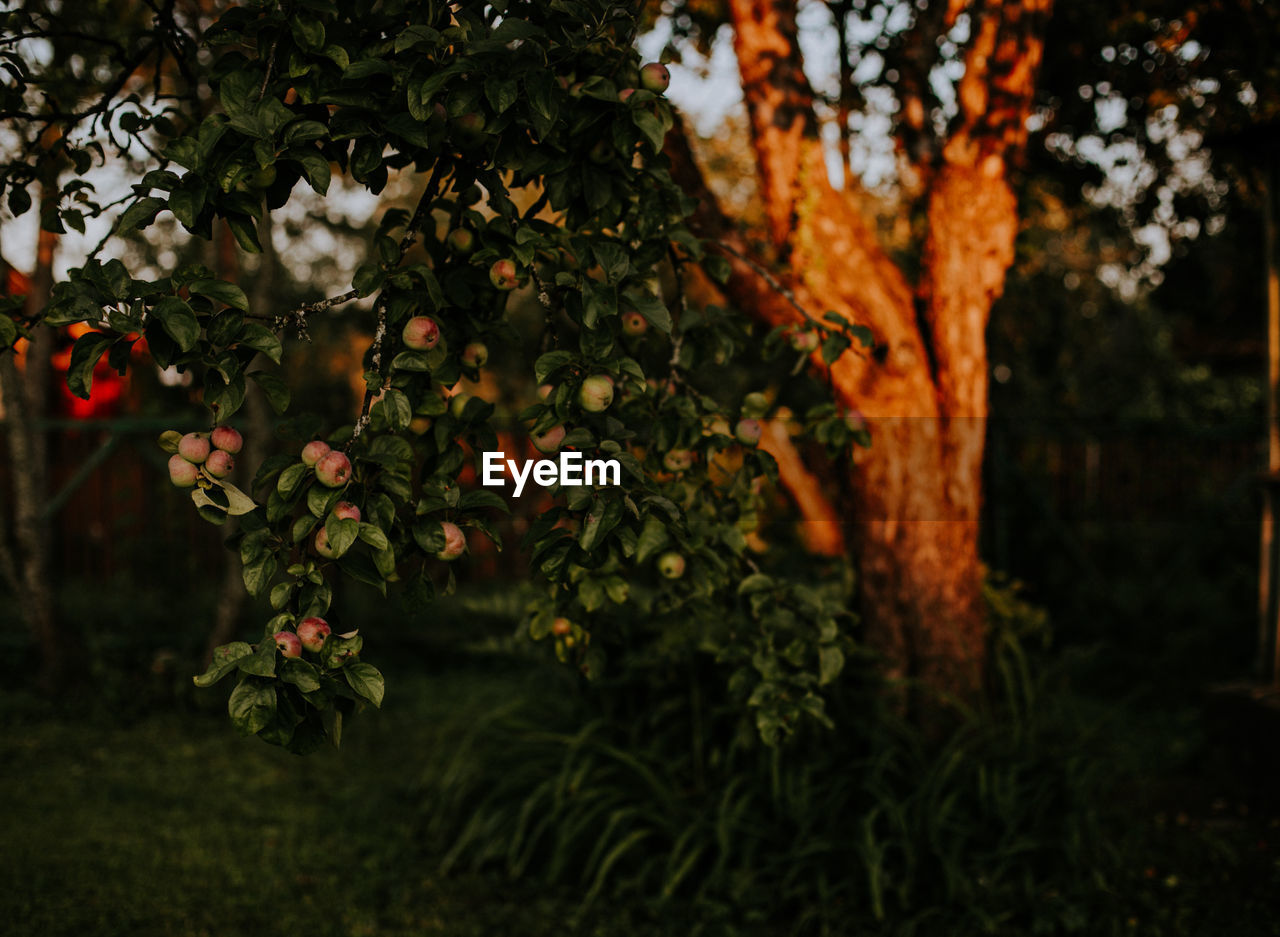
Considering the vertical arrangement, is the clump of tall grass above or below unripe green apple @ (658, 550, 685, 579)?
below

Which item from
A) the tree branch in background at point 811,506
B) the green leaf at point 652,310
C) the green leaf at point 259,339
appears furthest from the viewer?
the tree branch in background at point 811,506

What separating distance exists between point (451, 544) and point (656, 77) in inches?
34.0

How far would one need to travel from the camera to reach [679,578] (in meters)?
2.00

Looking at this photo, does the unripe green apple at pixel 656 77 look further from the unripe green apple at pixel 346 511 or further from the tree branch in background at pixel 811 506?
the tree branch in background at pixel 811 506

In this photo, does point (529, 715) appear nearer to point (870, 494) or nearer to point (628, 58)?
point (870, 494)

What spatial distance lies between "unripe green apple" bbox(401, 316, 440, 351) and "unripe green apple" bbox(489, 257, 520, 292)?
18cm

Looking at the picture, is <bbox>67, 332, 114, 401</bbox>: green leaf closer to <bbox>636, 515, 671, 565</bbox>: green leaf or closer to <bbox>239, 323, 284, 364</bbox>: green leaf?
<bbox>239, 323, 284, 364</bbox>: green leaf

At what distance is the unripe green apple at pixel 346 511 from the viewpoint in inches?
55.3

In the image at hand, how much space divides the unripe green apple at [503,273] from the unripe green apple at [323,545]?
564 millimetres

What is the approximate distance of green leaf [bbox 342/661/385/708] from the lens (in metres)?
1.39

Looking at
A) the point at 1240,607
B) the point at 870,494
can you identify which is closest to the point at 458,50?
the point at 870,494

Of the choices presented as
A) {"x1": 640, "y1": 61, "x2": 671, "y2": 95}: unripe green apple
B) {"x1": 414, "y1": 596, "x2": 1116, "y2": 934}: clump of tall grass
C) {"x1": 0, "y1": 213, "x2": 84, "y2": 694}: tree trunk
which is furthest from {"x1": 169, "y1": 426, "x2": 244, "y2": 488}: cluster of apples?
{"x1": 0, "y1": 213, "x2": 84, "y2": 694}: tree trunk

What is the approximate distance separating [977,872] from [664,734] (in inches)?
47.4

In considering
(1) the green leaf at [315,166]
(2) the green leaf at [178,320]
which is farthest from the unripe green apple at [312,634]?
(1) the green leaf at [315,166]
